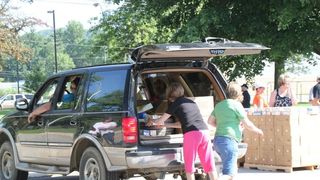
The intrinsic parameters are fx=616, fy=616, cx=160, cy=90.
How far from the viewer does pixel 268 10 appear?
706 inches

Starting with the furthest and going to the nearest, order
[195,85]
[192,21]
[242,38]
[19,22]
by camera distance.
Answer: [19,22] < [242,38] < [192,21] < [195,85]

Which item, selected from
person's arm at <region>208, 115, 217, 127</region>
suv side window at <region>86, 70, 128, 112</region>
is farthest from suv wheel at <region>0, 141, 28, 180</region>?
person's arm at <region>208, 115, 217, 127</region>

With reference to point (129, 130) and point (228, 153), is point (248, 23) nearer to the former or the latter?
point (228, 153)

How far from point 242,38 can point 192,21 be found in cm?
197

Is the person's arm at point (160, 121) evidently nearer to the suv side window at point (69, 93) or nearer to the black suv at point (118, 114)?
the black suv at point (118, 114)

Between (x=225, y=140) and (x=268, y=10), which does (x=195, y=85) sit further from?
(x=268, y=10)

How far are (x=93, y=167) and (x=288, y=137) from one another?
4.24 meters

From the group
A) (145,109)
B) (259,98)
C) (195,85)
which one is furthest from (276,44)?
(145,109)

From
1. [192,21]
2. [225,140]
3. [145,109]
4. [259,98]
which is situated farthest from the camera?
[192,21]

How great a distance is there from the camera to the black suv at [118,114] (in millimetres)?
7945

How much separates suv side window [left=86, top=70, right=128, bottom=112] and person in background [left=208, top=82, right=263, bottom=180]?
1303 millimetres

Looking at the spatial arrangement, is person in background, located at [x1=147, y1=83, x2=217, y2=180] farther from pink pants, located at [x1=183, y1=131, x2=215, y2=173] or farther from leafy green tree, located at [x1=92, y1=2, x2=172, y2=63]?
leafy green tree, located at [x1=92, y1=2, x2=172, y2=63]

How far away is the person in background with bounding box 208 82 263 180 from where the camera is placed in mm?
7913

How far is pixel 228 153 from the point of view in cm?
792
